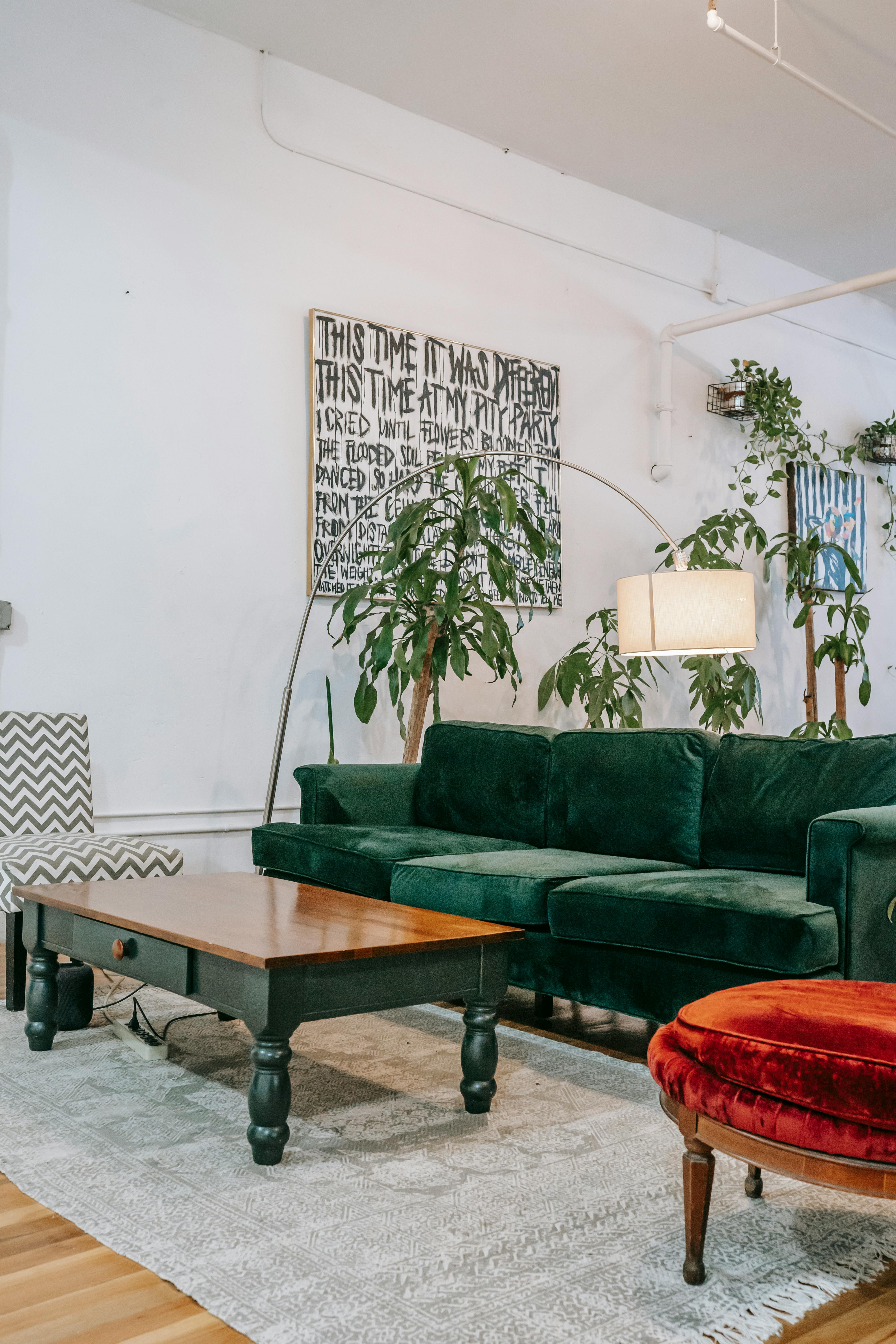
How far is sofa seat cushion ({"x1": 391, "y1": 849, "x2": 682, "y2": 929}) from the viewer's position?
2883 mm

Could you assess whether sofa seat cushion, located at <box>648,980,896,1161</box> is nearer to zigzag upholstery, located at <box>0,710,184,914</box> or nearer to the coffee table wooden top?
the coffee table wooden top

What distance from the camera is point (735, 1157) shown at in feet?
5.41

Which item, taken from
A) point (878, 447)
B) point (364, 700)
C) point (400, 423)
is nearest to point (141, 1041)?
point (364, 700)

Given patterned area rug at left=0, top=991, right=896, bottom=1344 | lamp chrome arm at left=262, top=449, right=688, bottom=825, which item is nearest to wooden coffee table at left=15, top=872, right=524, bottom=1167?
patterned area rug at left=0, top=991, right=896, bottom=1344

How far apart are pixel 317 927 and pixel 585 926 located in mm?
725

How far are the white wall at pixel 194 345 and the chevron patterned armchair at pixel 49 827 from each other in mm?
285

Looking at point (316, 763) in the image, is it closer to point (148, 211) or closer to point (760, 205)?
point (148, 211)

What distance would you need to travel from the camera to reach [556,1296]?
1.58m

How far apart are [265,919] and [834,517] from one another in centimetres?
563

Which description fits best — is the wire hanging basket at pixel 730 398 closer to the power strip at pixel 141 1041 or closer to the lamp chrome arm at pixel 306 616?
the lamp chrome arm at pixel 306 616

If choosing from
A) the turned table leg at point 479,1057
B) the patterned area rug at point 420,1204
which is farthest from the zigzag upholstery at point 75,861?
the turned table leg at point 479,1057

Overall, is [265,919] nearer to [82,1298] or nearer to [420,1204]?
[420,1204]

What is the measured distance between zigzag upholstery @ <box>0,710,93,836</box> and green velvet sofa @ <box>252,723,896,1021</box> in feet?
2.08

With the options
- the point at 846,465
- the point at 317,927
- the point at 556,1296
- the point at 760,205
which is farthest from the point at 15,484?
the point at 846,465
